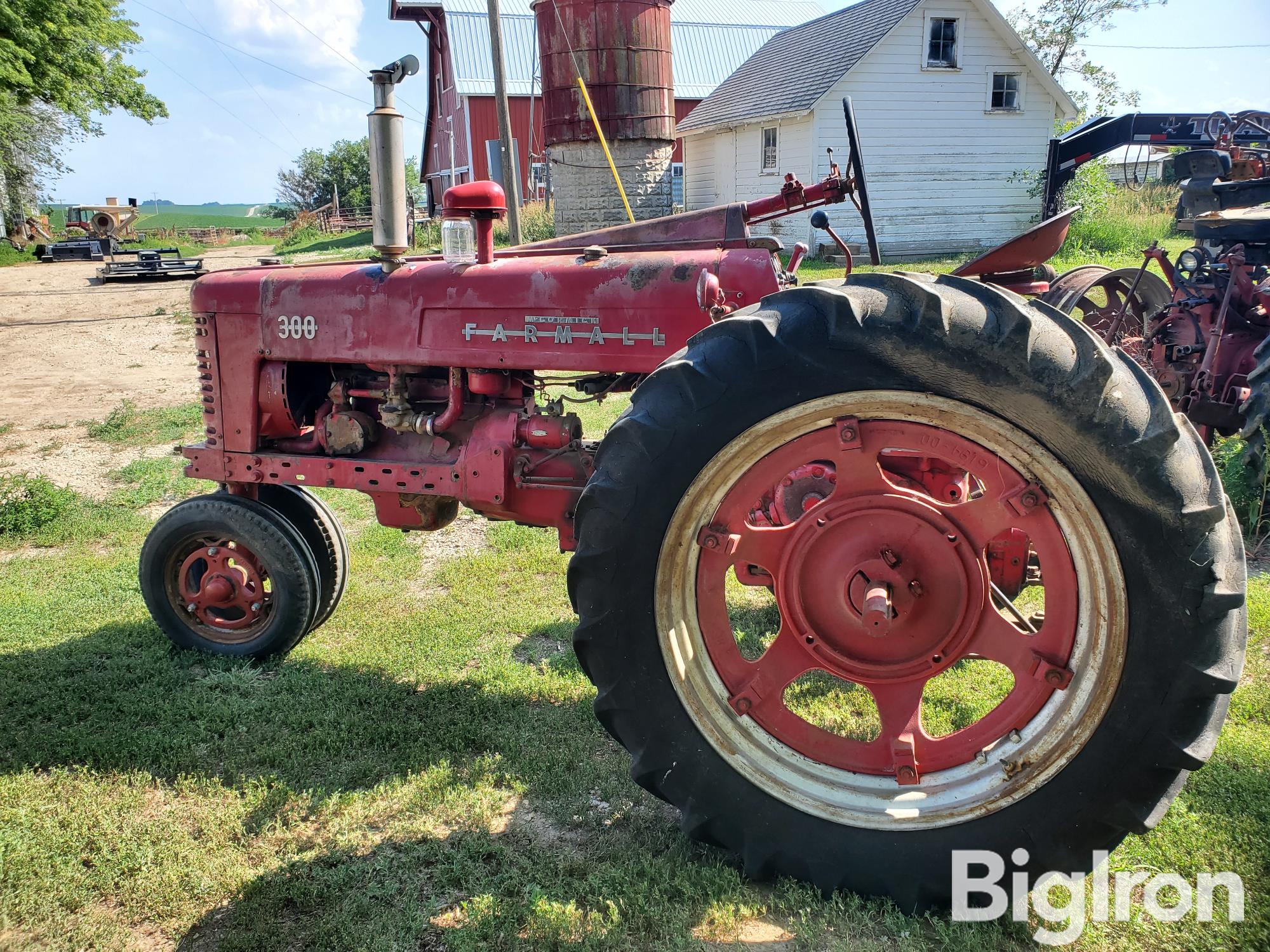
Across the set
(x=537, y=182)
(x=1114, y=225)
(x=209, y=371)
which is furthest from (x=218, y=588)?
(x=537, y=182)

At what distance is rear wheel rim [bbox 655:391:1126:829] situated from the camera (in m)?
2.04

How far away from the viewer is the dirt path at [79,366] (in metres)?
7.09

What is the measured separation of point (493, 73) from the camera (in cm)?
2619

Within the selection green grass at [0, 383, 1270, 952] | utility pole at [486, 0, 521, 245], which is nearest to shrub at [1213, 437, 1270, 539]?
green grass at [0, 383, 1270, 952]

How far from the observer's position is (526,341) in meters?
3.10

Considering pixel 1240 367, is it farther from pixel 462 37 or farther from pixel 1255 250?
pixel 462 37

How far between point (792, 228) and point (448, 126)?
49.7 feet

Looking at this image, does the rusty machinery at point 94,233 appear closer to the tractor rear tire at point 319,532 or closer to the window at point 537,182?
the window at point 537,182

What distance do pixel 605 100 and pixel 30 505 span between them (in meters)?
13.2

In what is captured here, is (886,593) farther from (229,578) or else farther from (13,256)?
(13,256)

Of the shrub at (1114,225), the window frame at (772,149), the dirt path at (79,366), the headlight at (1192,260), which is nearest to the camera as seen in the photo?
the headlight at (1192,260)

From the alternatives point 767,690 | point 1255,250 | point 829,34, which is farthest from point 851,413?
point 829,34

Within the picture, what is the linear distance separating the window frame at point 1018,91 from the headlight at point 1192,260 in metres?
14.0

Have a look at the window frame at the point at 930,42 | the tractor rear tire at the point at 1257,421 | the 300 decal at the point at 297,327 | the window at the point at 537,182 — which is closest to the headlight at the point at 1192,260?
the tractor rear tire at the point at 1257,421
